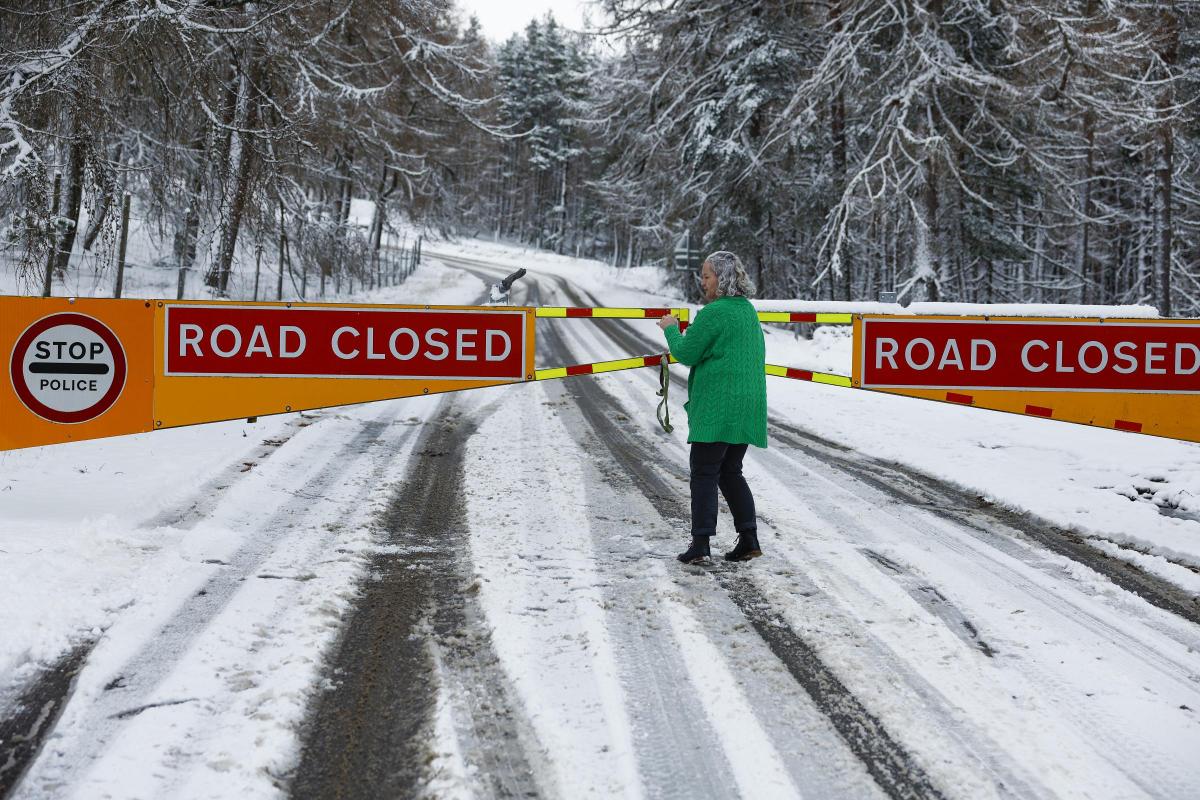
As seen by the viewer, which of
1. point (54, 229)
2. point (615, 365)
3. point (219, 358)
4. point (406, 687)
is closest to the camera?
point (406, 687)

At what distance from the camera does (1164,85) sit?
55.4 feet

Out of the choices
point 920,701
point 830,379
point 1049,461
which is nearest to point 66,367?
point 830,379

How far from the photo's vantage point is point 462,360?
637 cm

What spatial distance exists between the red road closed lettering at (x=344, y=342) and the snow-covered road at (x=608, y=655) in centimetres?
85

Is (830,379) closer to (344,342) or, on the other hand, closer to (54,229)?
(344,342)

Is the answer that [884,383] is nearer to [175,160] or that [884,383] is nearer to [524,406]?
[524,406]

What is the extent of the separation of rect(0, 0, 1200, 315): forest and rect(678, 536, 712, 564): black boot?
6.36 metres

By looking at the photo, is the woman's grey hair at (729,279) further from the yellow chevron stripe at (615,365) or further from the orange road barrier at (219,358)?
the orange road barrier at (219,358)

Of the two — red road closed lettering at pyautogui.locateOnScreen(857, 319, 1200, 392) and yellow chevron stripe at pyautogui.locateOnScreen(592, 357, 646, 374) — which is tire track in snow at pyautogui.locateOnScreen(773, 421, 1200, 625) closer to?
red road closed lettering at pyautogui.locateOnScreen(857, 319, 1200, 392)

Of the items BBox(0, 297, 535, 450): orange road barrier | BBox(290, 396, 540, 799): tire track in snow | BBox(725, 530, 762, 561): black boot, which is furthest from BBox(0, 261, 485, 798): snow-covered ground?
BBox(725, 530, 762, 561): black boot

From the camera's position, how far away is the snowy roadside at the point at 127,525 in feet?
12.7

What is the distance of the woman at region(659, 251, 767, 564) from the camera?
5141 millimetres

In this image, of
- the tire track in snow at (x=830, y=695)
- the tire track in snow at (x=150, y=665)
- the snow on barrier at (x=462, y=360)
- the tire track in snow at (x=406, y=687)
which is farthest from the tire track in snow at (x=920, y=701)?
the tire track in snow at (x=150, y=665)

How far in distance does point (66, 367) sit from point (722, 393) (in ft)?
13.9
